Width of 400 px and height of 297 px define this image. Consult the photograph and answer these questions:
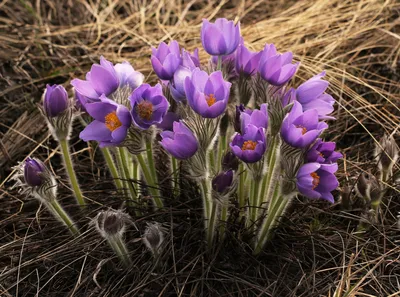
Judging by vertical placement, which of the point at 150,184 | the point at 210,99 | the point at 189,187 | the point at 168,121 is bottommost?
the point at 189,187

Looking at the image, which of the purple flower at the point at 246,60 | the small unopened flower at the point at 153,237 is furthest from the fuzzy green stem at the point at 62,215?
the purple flower at the point at 246,60

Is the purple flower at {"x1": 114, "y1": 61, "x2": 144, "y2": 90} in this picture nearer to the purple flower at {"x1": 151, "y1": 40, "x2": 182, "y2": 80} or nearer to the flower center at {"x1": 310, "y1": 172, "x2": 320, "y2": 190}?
the purple flower at {"x1": 151, "y1": 40, "x2": 182, "y2": 80}

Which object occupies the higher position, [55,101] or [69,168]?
[55,101]

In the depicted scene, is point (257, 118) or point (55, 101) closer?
point (257, 118)

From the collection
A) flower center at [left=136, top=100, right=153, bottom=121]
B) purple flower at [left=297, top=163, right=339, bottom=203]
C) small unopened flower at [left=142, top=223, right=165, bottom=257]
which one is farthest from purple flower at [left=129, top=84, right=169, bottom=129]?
purple flower at [left=297, top=163, right=339, bottom=203]

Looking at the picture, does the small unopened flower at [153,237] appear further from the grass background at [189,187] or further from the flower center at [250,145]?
the flower center at [250,145]

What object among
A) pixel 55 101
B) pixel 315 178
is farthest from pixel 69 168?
pixel 315 178

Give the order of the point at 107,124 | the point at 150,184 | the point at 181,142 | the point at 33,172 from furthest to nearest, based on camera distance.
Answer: the point at 150,184 < the point at 33,172 < the point at 107,124 < the point at 181,142

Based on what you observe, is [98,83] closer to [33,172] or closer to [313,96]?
[33,172]
